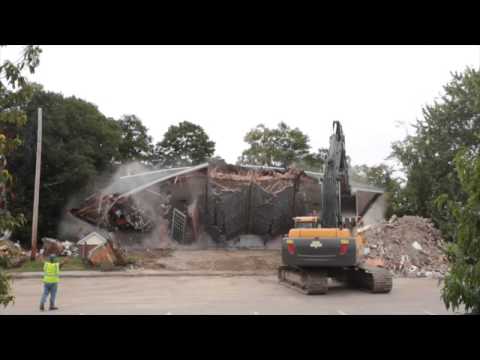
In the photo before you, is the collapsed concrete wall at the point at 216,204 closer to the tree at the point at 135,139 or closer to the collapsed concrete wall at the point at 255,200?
the collapsed concrete wall at the point at 255,200

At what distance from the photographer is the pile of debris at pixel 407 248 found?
2541 cm

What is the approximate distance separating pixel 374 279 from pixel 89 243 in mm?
16853

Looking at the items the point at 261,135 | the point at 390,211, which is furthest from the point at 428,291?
the point at 261,135

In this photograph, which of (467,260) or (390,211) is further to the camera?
(390,211)

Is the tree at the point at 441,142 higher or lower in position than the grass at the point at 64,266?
higher

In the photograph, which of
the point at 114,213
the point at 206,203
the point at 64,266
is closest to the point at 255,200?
the point at 206,203

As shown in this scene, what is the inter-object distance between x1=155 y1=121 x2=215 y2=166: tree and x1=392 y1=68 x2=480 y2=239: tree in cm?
4083

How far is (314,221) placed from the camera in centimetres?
1797

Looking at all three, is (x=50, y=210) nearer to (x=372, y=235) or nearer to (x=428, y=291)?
(x=372, y=235)

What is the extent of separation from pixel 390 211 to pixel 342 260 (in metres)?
25.8

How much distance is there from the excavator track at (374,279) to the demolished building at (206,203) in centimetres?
A: 1784

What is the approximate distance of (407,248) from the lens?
27.3 meters

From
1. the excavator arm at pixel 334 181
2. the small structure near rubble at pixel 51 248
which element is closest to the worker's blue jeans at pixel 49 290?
the excavator arm at pixel 334 181

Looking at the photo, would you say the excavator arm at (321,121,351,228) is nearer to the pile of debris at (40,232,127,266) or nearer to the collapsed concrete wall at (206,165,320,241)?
the pile of debris at (40,232,127,266)
